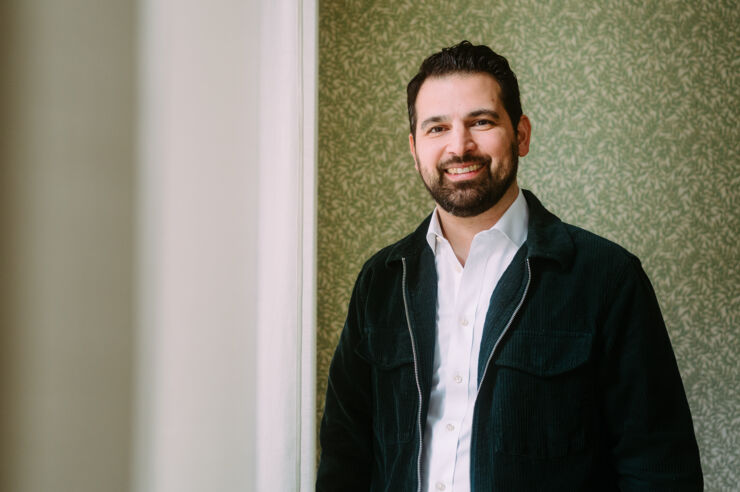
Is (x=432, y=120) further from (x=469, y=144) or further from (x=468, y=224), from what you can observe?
(x=468, y=224)

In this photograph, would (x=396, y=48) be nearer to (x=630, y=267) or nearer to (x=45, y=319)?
(x=630, y=267)

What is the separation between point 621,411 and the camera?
2.97 ft

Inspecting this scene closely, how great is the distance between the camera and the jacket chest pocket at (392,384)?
0.99 meters

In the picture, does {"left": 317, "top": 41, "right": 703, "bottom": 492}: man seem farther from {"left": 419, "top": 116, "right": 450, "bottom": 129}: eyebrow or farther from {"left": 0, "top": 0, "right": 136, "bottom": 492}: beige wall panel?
{"left": 0, "top": 0, "right": 136, "bottom": 492}: beige wall panel

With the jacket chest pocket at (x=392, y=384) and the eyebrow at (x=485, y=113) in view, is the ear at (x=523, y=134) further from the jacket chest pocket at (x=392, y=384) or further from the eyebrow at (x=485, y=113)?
the jacket chest pocket at (x=392, y=384)

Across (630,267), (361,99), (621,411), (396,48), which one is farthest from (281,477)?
(396,48)

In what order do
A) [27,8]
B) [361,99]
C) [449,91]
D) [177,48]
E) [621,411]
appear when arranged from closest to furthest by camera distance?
[27,8] → [177,48] → [621,411] → [449,91] → [361,99]

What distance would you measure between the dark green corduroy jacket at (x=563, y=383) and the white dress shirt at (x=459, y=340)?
0.08 feet

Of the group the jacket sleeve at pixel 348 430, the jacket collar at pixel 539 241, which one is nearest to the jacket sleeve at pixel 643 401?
the jacket collar at pixel 539 241

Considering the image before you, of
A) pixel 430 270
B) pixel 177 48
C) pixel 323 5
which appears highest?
pixel 323 5

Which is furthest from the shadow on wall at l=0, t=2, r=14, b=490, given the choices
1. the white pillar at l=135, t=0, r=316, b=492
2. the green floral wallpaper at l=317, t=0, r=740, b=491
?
the green floral wallpaper at l=317, t=0, r=740, b=491

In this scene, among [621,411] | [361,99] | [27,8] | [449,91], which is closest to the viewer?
[27,8]

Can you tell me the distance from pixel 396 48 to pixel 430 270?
79 cm

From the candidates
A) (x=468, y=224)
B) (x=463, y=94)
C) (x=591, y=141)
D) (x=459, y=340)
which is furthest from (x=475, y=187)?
(x=591, y=141)
